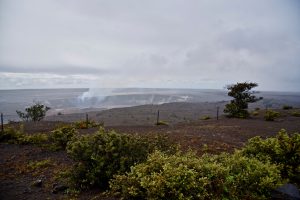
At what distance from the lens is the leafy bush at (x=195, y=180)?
17.4 feet

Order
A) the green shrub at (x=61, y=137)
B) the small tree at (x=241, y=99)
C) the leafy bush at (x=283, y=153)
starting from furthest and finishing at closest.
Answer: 1. the small tree at (x=241, y=99)
2. the green shrub at (x=61, y=137)
3. the leafy bush at (x=283, y=153)

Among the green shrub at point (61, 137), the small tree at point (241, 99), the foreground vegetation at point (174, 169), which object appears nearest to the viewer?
the foreground vegetation at point (174, 169)

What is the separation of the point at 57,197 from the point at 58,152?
4800 millimetres

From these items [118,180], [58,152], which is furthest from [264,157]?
[58,152]

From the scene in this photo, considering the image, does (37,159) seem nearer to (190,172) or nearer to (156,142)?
(156,142)

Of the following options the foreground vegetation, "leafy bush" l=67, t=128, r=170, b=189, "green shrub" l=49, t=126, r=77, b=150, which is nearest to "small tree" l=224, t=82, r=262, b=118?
"green shrub" l=49, t=126, r=77, b=150

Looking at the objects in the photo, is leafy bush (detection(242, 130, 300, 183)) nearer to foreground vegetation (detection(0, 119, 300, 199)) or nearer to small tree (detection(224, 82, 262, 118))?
foreground vegetation (detection(0, 119, 300, 199))

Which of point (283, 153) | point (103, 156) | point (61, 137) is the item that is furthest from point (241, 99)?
point (103, 156)

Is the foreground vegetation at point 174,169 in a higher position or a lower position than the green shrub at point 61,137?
higher

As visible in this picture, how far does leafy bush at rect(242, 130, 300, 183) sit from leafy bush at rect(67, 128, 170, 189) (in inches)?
115

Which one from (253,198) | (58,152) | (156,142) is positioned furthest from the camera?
(58,152)

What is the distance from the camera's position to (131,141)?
749 centimetres

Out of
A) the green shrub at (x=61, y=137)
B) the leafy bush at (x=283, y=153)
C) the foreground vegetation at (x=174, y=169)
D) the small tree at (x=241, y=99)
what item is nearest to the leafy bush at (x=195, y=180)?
the foreground vegetation at (x=174, y=169)

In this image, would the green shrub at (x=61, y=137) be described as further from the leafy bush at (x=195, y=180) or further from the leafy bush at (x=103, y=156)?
the leafy bush at (x=195, y=180)
